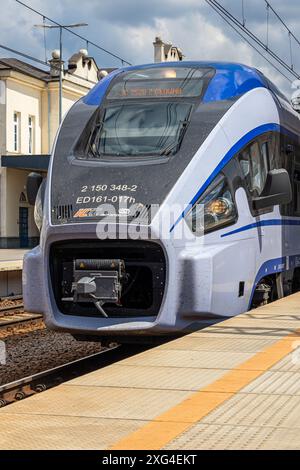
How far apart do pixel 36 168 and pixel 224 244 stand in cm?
2870

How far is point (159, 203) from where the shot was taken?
8.28 m

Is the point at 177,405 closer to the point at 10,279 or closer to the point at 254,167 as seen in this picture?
the point at 254,167

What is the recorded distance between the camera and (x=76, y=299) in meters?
8.38

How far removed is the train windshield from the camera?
9.25 metres

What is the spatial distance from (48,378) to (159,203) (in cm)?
219

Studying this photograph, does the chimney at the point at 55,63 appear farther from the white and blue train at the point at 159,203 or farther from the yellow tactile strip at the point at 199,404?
the yellow tactile strip at the point at 199,404

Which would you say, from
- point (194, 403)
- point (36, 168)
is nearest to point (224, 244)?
point (194, 403)

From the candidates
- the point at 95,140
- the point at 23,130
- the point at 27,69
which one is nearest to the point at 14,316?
the point at 95,140

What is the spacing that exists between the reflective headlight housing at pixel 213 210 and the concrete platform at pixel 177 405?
1501 millimetres

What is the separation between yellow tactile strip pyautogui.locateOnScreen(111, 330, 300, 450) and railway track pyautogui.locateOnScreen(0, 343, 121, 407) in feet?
8.33

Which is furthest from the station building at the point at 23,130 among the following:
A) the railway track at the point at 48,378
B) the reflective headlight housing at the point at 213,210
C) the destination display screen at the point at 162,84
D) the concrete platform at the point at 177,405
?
the concrete platform at the point at 177,405

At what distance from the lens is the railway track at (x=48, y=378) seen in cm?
812

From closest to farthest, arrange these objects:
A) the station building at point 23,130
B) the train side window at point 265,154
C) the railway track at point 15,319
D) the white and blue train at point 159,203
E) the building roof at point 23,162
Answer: the white and blue train at point 159,203
the train side window at point 265,154
the railway track at point 15,319
the building roof at point 23,162
the station building at point 23,130
